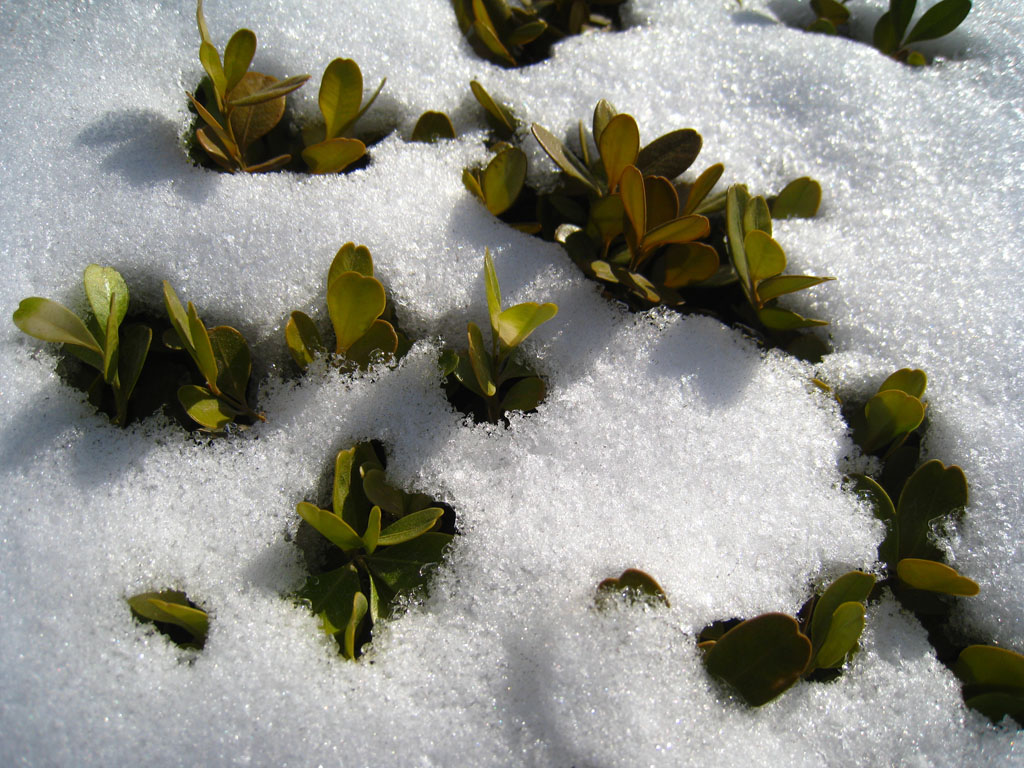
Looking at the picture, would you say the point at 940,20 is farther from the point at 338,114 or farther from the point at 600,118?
the point at 338,114

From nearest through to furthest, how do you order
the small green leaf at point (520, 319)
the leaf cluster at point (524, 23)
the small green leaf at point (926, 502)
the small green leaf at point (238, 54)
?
1. the small green leaf at point (520, 319)
2. the small green leaf at point (926, 502)
3. the small green leaf at point (238, 54)
4. the leaf cluster at point (524, 23)

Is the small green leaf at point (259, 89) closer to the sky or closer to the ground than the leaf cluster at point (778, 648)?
closer to the sky

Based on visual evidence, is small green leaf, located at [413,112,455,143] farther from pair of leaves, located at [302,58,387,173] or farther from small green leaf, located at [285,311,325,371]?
small green leaf, located at [285,311,325,371]

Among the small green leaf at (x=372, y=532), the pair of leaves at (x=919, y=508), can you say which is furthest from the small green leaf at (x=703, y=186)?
the small green leaf at (x=372, y=532)

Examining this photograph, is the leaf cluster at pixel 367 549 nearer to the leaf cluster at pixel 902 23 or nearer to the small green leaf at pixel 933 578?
the small green leaf at pixel 933 578

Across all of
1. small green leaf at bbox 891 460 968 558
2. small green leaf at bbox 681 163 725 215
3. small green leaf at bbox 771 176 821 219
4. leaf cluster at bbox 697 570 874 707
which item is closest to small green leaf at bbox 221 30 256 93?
small green leaf at bbox 681 163 725 215

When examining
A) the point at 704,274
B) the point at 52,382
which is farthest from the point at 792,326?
the point at 52,382

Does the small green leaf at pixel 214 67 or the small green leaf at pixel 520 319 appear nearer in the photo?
the small green leaf at pixel 520 319
